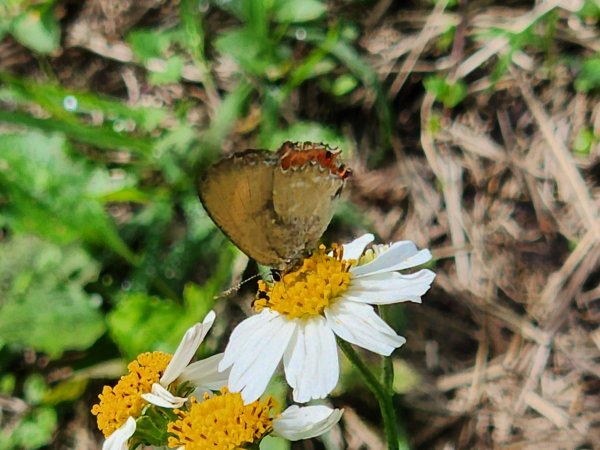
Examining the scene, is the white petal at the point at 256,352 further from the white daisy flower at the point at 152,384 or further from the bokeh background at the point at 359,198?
the bokeh background at the point at 359,198

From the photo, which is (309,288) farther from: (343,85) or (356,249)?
(343,85)

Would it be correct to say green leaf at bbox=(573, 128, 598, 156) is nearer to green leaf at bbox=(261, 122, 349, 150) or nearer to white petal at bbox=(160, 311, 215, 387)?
green leaf at bbox=(261, 122, 349, 150)

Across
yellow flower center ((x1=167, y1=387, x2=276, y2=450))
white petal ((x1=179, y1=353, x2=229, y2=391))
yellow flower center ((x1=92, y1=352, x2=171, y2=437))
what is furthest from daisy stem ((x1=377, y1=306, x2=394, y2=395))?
yellow flower center ((x1=92, y1=352, x2=171, y2=437))

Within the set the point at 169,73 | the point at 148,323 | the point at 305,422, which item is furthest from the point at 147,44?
the point at 305,422

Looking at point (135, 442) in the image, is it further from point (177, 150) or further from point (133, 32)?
point (133, 32)

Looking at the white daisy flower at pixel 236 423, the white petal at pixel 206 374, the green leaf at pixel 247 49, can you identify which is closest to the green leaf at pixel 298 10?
the green leaf at pixel 247 49

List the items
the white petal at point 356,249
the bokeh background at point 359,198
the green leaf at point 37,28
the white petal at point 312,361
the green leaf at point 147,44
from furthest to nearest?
the green leaf at point 37,28, the green leaf at point 147,44, the bokeh background at point 359,198, the white petal at point 356,249, the white petal at point 312,361

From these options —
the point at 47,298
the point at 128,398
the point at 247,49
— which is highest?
the point at 247,49
